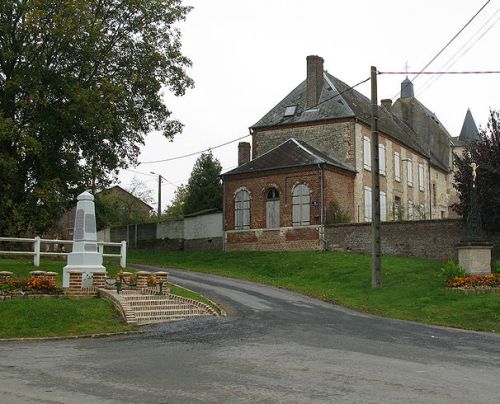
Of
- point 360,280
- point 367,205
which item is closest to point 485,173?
point 360,280

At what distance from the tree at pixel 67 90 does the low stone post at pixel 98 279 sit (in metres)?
8.80

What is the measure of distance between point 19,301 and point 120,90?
14.3 m

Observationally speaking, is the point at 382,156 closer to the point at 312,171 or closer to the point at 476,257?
the point at 312,171

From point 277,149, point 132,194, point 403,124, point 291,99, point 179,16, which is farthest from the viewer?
point 132,194

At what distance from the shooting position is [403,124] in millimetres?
52969

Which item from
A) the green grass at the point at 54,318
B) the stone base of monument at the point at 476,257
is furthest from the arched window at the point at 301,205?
the green grass at the point at 54,318

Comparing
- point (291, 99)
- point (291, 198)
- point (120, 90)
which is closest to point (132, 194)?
point (291, 99)

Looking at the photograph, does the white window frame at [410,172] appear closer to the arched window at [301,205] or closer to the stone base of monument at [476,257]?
the arched window at [301,205]

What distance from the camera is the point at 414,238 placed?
99.7 ft

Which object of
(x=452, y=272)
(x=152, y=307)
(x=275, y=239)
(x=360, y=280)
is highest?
(x=275, y=239)

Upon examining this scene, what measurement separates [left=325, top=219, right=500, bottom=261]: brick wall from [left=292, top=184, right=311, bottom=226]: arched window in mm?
2212

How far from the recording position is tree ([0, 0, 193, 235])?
2566 cm

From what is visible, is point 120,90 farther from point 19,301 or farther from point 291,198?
point 19,301

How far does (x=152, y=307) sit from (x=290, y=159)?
2027cm
